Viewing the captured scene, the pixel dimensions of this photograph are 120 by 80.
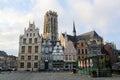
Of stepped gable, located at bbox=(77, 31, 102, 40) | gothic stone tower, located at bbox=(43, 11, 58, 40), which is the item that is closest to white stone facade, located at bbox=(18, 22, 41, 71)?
stepped gable, located at bbox=(77, 31, 102, 40)

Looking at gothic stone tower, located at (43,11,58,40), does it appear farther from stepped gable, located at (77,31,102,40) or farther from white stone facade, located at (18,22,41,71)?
white stone facade, located at (18,22,41,71)

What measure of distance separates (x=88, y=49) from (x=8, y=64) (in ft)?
216

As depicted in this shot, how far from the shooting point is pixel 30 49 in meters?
74.5

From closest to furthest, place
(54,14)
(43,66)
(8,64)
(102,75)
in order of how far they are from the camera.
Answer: (102,75) < (43,66) < (54,14) < (8,64)

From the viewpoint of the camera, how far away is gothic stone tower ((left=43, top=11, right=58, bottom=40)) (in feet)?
369

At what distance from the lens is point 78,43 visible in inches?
2950

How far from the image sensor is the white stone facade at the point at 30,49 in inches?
2881

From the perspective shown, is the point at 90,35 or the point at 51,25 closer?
the point at 90,35

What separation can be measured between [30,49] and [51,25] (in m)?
41.1

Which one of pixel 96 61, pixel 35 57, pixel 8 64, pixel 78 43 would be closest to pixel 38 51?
pixel 35 57

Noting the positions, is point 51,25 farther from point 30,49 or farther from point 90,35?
point 30,49

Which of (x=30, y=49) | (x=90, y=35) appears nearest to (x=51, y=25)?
(x=90, y=35)

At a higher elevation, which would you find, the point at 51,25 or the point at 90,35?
the point at 51,25

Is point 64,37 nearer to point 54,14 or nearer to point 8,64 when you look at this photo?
point 54,14
